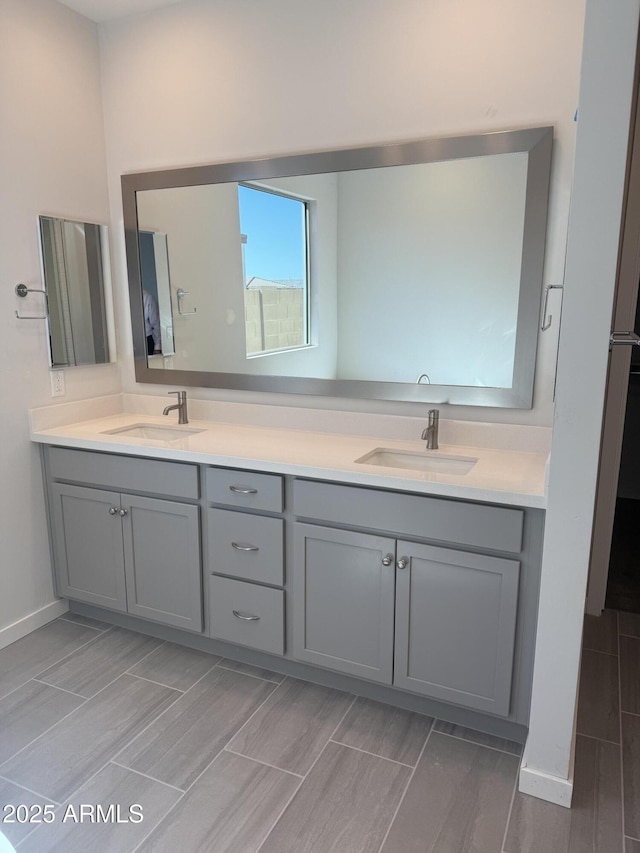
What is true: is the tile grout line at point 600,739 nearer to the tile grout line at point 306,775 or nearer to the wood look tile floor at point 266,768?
the wood look tile floor at point 266,768

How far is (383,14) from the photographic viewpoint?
7.11 feet

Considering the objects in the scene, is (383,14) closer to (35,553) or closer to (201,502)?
(201,502)

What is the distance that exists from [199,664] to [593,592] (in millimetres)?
1725

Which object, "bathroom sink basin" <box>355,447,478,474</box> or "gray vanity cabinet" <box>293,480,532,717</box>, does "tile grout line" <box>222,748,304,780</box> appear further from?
"bathroom sink basin" <box>355,447,478,474</box>

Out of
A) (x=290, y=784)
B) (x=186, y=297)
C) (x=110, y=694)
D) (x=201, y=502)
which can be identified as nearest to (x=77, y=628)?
(x=110, y=694)

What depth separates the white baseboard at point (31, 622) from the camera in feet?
8.29

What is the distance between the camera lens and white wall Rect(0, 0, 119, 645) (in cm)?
242

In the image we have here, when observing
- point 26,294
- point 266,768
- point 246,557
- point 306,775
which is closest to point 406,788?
point 306,775

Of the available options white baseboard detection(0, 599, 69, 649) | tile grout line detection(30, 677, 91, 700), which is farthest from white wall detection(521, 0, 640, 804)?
white baseboard detection(0, 599, 69, 649)

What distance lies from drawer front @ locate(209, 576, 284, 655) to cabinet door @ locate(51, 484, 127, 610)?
459 millimetres

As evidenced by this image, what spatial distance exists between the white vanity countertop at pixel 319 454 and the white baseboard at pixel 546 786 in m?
→ 0.76

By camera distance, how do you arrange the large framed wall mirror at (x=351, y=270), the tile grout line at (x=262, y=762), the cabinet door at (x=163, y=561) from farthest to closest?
1. the cabinet door at (x=163, y=561)
2. the large framed wall mirror at (x=351, y=270)
3. the tile grout line at (x=262, y=762)

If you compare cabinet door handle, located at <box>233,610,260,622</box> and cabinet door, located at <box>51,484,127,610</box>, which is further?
cabinet door, located at <box>51,484,127,610</box>

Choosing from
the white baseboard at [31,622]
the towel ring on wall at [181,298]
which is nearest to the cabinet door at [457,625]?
the towel ring on wall at [181,298]
